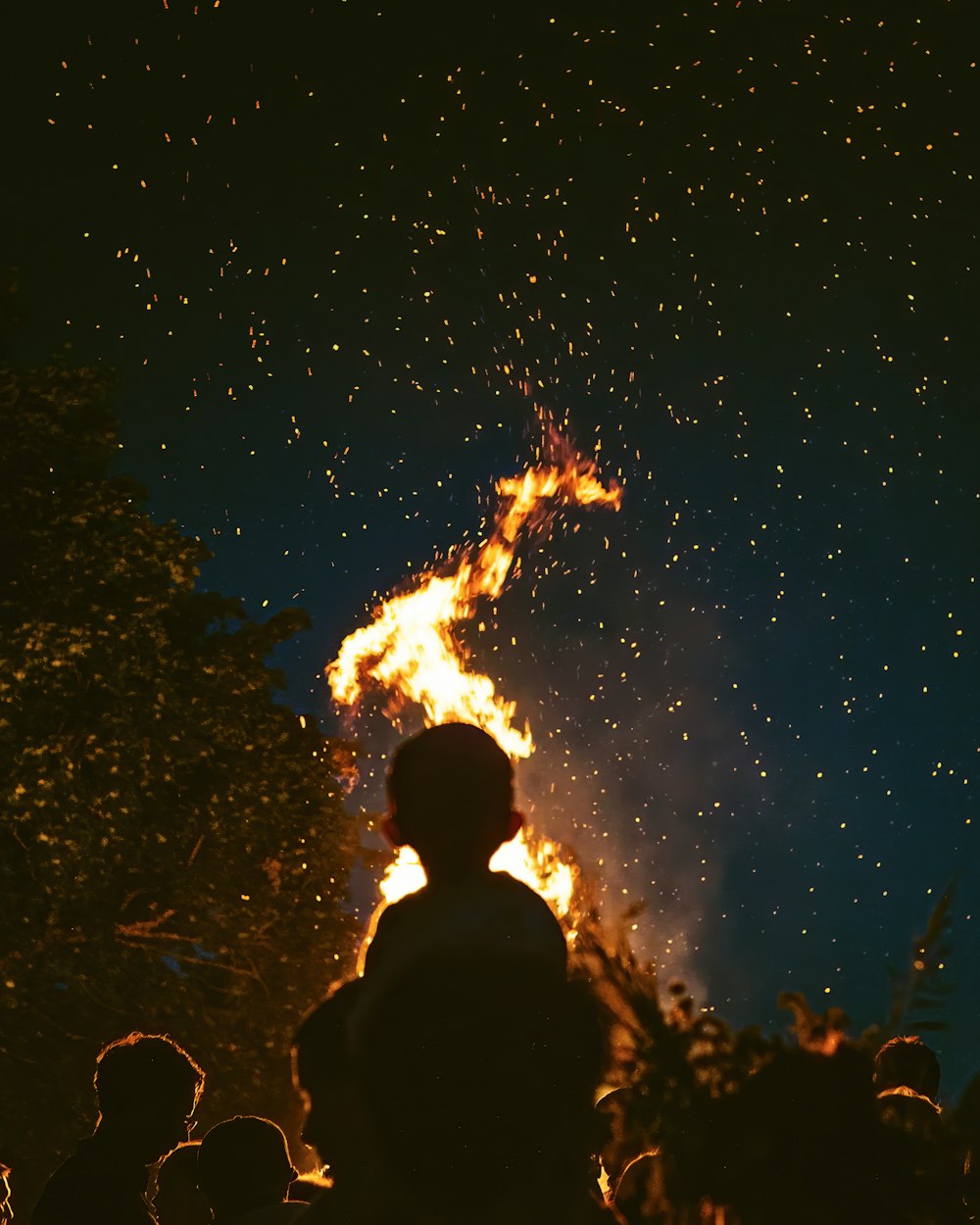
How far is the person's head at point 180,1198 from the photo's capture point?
6742 millimetres

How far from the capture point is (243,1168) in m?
5.29

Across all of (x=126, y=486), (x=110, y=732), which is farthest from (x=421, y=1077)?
(x=126, y=486)

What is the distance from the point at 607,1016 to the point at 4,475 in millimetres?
18074

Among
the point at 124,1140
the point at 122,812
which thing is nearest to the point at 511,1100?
the point at 124,1140

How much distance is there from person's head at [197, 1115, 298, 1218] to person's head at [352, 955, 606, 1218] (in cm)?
300

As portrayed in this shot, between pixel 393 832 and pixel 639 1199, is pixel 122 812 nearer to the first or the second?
pixel 393 832

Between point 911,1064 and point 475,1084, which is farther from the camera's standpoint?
point 911,1064

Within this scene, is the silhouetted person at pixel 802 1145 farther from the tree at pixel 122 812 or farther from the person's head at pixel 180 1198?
the tree at pixel 122 812

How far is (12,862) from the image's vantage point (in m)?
18.1

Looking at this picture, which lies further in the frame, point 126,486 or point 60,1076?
point 126,486

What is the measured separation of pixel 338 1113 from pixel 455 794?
29.4 inches

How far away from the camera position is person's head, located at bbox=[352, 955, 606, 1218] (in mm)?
2551

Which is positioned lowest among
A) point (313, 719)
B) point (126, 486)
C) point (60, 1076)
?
point (60, 1076)

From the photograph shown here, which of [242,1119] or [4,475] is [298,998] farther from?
[242,1119]
